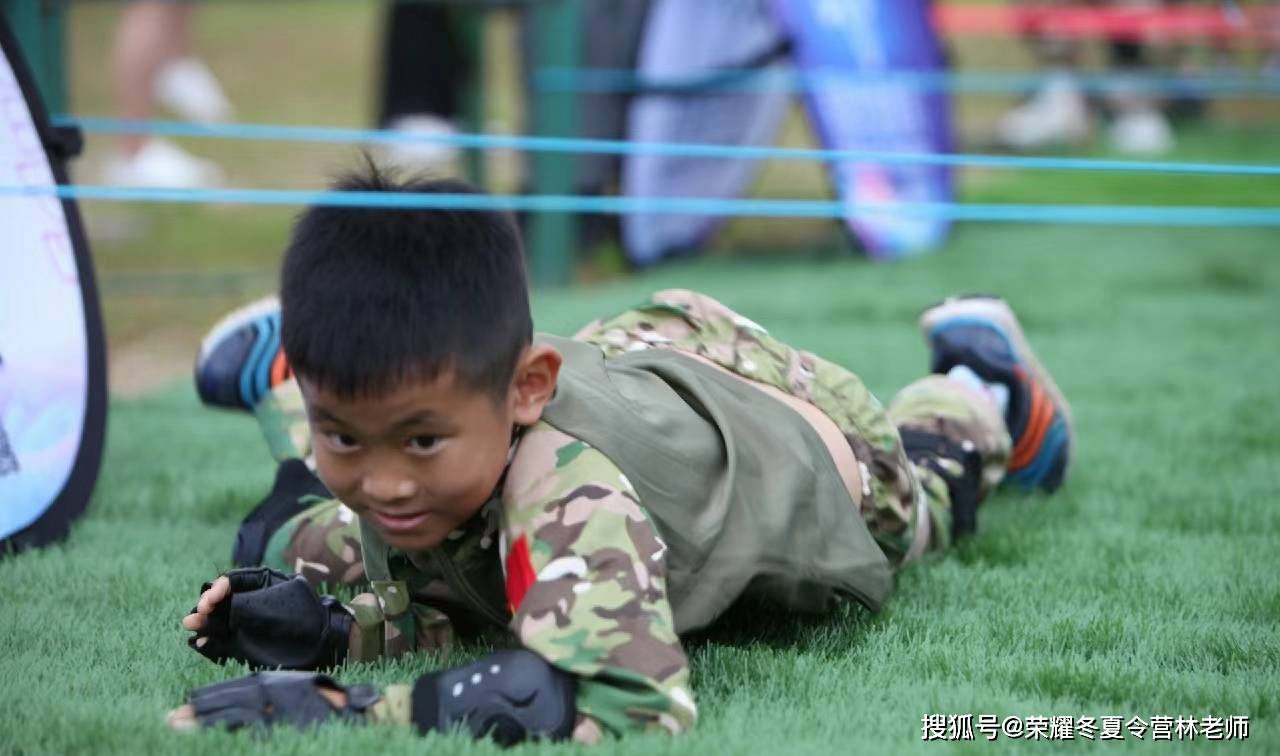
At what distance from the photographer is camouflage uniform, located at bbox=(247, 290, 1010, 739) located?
1.48 m

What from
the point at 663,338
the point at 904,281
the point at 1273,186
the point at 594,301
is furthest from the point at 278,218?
the point at 663,338

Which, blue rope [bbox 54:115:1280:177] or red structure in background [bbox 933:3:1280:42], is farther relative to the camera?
red structure in background [bbox 933:3:1280:42]

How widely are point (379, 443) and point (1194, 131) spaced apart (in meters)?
7.54

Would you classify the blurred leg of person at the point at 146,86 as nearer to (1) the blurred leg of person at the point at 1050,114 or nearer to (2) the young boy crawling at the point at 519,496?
(2) the young boy crawling at the point at 519,496

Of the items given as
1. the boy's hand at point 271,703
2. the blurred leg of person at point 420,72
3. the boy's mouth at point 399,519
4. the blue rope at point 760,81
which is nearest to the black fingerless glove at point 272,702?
the boy's hand at point 271,703

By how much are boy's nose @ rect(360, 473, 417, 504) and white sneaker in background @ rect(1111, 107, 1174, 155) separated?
648 cm

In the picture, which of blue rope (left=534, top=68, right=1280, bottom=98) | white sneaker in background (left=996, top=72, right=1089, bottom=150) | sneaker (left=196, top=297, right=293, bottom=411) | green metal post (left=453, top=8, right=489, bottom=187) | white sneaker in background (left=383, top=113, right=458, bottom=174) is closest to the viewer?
sneaker (left=196, top=297, right=293, bottom=411)

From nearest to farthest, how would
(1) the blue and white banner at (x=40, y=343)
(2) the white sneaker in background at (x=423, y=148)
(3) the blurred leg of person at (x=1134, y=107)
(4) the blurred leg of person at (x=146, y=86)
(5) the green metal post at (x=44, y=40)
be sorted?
(1) the blue and white banner at (x=40, y=343) → (5) the green metal post at (x=44, y=40) → (4) the blurred leg of person at (x=146, y=86) → (2) the white sneaker in background at (x=423, y=148) → (3) the blurred leg of person at (x=1134, y=107)

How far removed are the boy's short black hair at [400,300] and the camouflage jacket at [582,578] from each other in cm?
11

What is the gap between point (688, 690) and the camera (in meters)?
1.50

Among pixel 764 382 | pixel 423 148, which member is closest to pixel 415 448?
pixel 764 382

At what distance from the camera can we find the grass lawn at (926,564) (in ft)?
5.12

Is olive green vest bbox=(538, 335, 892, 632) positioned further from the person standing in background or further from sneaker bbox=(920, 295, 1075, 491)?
A: the person standing in background

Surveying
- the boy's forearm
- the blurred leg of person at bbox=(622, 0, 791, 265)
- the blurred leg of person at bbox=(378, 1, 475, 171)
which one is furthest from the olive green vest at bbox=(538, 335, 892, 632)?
the blurred leg of person at bbox=(378, 1, 475, 171)
